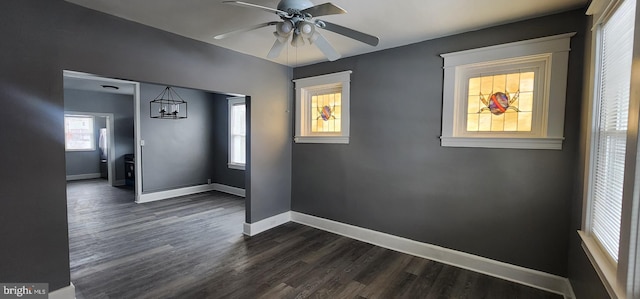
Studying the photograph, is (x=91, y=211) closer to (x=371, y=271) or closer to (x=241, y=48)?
(x=241, y=48)

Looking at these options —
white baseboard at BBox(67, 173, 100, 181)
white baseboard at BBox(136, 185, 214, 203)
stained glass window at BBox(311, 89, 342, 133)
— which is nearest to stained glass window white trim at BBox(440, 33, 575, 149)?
stained glass window at BBox(311, 89, 342, 133)

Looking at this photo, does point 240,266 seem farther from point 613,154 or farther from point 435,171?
point 613,154

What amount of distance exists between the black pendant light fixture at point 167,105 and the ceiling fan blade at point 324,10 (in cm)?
494

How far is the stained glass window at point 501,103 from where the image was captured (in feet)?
8.48

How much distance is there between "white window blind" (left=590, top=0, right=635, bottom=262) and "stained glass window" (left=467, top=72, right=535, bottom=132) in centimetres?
73

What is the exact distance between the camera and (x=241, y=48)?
11.2ft

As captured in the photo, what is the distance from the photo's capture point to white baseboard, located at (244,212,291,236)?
3818 mm

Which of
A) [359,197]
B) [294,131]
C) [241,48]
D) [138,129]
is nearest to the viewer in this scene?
[241,48]


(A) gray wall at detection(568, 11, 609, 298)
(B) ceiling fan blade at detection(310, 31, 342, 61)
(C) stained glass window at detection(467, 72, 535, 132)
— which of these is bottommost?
(A) gray wall at detection(568, 11, 609, 298)

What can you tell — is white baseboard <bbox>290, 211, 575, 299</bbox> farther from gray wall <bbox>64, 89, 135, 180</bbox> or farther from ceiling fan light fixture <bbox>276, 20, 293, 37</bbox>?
gray wall <bbox>64, 89, 135, 180</bbox>

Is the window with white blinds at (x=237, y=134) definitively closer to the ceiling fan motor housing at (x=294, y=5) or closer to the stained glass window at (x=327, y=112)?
the stained glass window at (x=327, y=112)

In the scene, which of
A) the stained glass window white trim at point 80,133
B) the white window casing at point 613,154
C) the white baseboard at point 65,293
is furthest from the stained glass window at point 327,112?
the stained glass window white trim at point 80,133

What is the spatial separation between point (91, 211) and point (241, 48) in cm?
415

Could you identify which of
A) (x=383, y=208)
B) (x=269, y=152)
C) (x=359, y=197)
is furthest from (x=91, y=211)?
(x=383, y=208)
